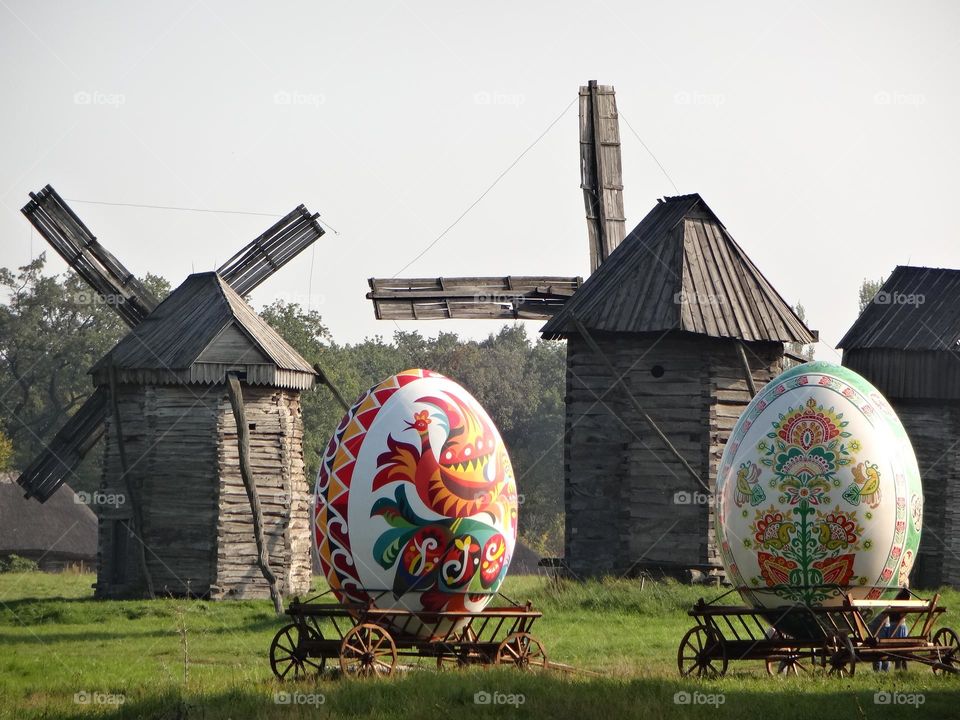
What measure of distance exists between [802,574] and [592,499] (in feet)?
43.3

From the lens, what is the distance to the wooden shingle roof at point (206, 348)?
30.8 m

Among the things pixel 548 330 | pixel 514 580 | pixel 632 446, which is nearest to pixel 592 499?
pixel 632 446

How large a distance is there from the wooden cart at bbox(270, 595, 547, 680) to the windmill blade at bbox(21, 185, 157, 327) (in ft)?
66.2

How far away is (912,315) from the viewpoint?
112 ft

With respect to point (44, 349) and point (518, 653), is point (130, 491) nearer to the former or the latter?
point (518, 653)

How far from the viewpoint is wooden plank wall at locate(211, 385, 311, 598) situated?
3041 cm

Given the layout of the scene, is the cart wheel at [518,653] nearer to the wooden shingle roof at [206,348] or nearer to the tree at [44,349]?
the wooden shingle roof at [206,348]

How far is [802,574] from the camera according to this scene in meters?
14.4

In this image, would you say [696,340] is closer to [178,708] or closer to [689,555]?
[689,555]

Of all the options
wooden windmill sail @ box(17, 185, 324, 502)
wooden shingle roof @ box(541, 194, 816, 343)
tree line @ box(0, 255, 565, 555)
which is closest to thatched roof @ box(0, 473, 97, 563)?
tree line @ box(0, 255, 565, 555)

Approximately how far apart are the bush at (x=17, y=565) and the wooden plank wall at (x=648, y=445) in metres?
25.2

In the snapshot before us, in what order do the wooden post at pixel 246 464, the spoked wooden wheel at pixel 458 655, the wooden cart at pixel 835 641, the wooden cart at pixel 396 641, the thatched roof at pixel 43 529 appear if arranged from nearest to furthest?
1. the wooden cart at pixel 835 641
2. the wooden cart at pixel 396 641
3. the spoked wooden wheel at pixel 458 655
4. the wooden post at pixel 246 464
5. the thatched roof at pixel 43 529

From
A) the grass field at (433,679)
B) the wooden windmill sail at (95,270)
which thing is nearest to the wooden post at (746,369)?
the grass field at (433,679)

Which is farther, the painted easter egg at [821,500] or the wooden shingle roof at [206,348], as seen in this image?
the wooden shingle roof at [206,348]
